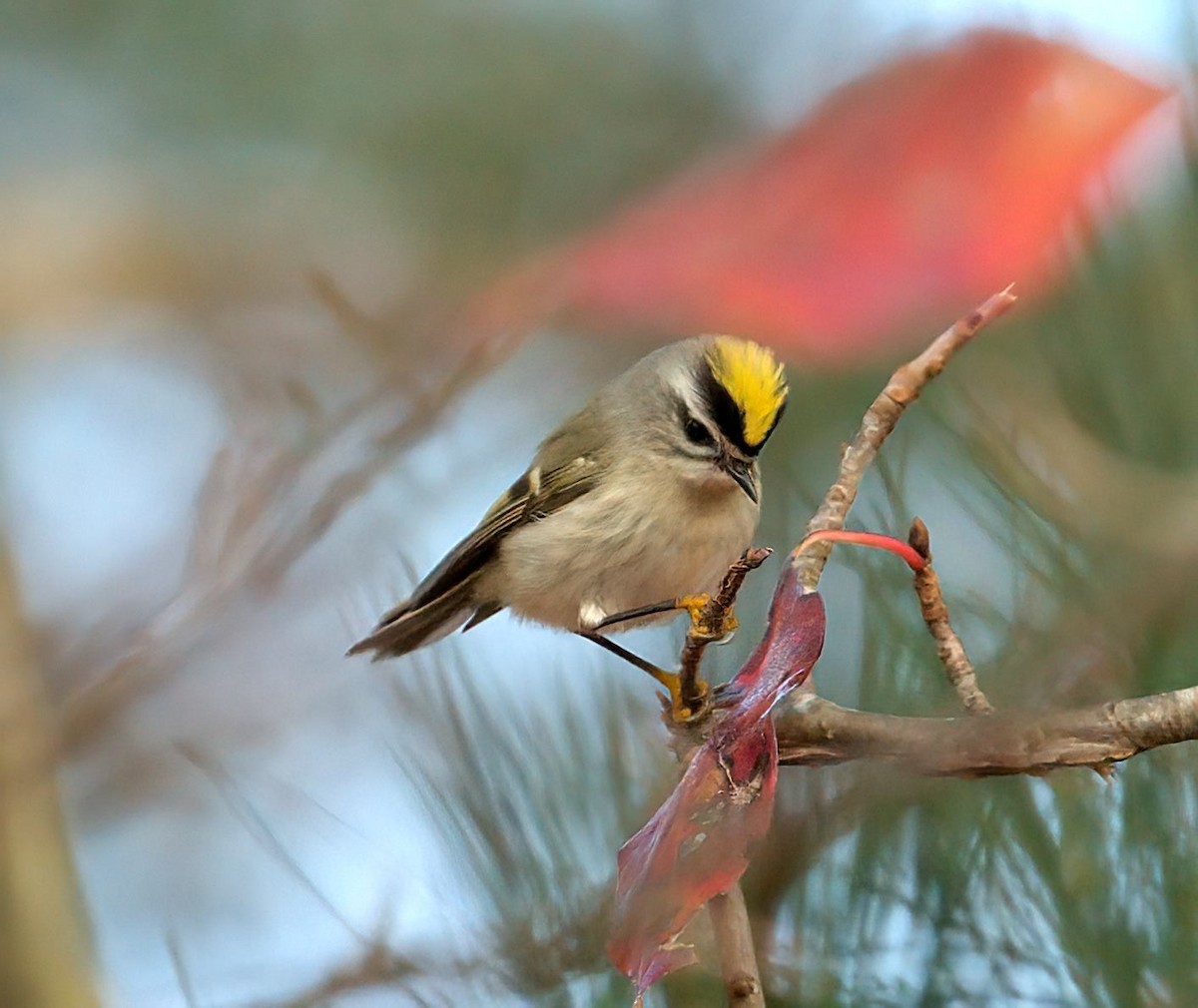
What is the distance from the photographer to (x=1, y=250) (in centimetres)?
173

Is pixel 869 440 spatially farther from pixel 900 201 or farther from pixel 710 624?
pixel 900 201

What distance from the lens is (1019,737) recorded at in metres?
0.40

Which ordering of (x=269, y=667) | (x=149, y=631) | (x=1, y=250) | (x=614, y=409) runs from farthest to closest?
(x=1, y=250)
(x=269, y=667)
(x=614, y=409)
(x=149, y=631)

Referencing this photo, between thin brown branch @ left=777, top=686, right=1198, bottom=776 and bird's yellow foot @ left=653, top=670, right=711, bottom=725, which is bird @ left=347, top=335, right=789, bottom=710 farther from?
thin brown branch @ left=777, top=686, right=1198, bottom=776

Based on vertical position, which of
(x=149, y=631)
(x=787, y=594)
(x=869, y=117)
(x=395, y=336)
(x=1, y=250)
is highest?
(x=1, y=250)

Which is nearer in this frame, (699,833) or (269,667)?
(699,833)

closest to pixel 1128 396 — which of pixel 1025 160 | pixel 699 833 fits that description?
pixel 1025 160

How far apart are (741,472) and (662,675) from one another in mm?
259

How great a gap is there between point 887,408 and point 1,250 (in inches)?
61.1

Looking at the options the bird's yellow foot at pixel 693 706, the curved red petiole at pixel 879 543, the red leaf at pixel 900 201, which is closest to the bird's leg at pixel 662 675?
the bird's yellow foot at pixel 693 706

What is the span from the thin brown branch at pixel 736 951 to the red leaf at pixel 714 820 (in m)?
0.03

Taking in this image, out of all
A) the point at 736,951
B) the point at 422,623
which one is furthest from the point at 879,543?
the point at 422,623

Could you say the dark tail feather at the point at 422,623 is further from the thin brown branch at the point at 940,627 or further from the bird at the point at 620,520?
the thin brown branch at the point at 940,627

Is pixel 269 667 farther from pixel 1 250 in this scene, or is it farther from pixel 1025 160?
pixel 1025 160
